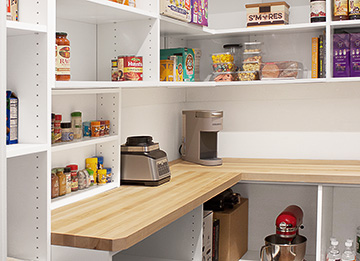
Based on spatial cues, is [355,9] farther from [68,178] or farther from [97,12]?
[68,178]

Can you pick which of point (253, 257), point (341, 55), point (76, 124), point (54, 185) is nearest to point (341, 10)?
point (341, 55)

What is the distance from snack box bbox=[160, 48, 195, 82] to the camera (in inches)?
120

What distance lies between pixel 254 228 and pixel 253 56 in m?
1.21

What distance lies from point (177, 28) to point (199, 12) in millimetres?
182

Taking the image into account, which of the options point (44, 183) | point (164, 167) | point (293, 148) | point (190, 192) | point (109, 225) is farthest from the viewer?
point (293, 148)

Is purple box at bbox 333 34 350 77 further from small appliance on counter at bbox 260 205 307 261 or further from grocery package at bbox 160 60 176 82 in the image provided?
grocery package at bbox 160 60 176 82

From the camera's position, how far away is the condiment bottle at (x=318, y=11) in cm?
324

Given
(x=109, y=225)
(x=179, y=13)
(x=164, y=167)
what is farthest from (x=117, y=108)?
(x=109, y=225)

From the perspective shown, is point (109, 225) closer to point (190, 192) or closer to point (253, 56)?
point (190, 192)

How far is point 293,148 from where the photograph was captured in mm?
3680

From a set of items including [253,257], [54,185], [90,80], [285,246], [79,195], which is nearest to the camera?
[54,185]

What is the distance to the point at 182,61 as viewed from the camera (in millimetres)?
3084

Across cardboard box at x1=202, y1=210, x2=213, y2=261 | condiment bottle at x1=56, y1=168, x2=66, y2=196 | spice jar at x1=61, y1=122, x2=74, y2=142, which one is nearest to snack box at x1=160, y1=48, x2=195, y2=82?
cardboard box at x1=202, y1=210, x2=213, y2=261

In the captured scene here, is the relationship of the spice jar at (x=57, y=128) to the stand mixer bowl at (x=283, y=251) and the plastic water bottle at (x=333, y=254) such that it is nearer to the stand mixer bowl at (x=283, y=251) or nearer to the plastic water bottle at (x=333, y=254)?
the stand mixer bowl at (x=283, y=251)
